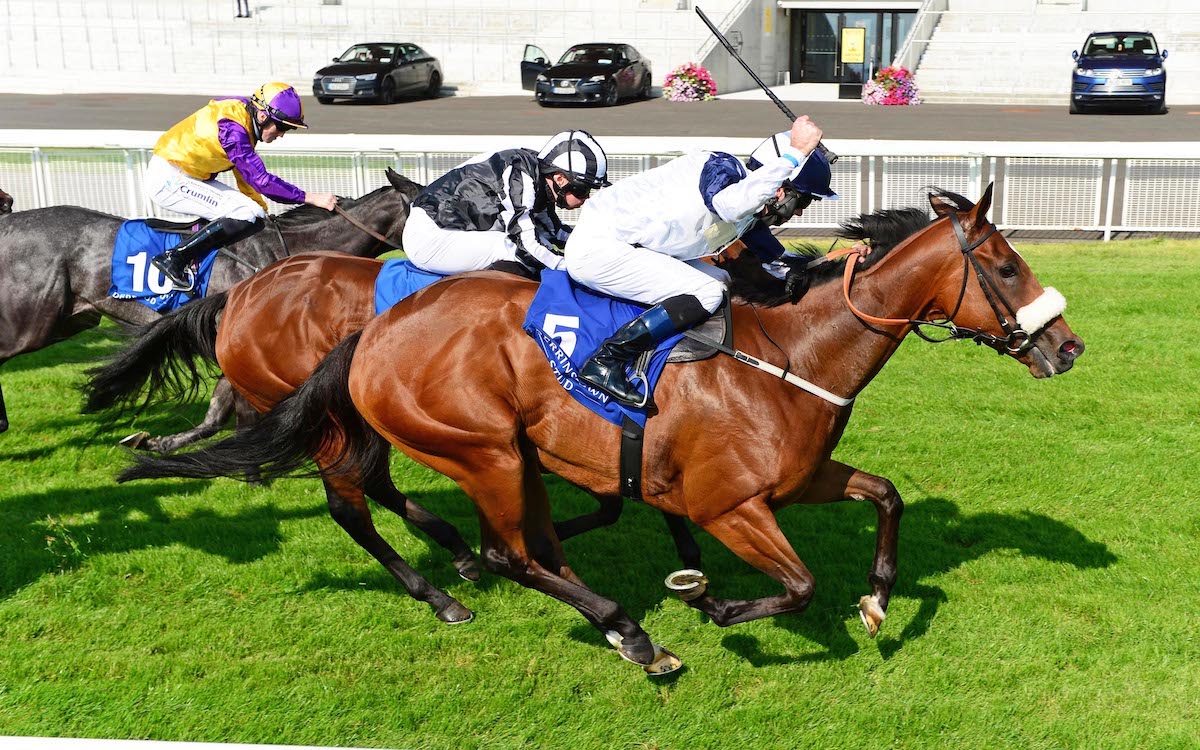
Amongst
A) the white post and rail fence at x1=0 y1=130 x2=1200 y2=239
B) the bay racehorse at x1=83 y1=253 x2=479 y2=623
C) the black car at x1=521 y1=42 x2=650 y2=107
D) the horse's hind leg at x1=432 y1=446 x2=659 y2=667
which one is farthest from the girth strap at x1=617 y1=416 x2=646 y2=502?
the black car at x1=521 y1=42 x2=650 y2=107

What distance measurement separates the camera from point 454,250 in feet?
15.8

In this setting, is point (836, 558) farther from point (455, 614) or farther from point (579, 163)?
point (579, 163)

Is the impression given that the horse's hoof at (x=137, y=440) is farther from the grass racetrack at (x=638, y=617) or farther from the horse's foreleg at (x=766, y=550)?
the horse's foreleg at (x=766, y=550)

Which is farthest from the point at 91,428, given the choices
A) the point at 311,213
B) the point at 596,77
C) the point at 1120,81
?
the point at 1120,81

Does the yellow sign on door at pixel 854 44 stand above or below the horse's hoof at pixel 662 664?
above

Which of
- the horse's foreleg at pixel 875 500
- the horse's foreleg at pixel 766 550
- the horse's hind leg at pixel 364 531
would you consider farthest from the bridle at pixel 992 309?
the horse's hind leg at pixel 364 531

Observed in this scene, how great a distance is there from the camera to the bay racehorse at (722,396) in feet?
12.2

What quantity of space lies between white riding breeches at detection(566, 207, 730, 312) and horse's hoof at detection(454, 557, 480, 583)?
1372mm

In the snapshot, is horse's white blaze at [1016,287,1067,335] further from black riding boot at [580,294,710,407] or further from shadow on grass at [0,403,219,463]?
shadow on grass at [0,403,219,463]

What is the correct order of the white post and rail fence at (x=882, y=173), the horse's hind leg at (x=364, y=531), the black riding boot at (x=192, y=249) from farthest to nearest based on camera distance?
the white post and rail fence at (x=882, y=173) → the black riding boot at (x=192, y=249) → the horse's hind leg at (x=364, y=531)

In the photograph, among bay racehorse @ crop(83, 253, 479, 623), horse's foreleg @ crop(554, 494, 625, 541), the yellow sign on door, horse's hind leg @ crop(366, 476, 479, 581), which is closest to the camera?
bay racehorse @ crop(83, 253, 479, 623)

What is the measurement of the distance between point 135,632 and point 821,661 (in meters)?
2.40

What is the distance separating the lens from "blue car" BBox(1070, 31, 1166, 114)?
21.5 metres

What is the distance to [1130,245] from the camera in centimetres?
1087
